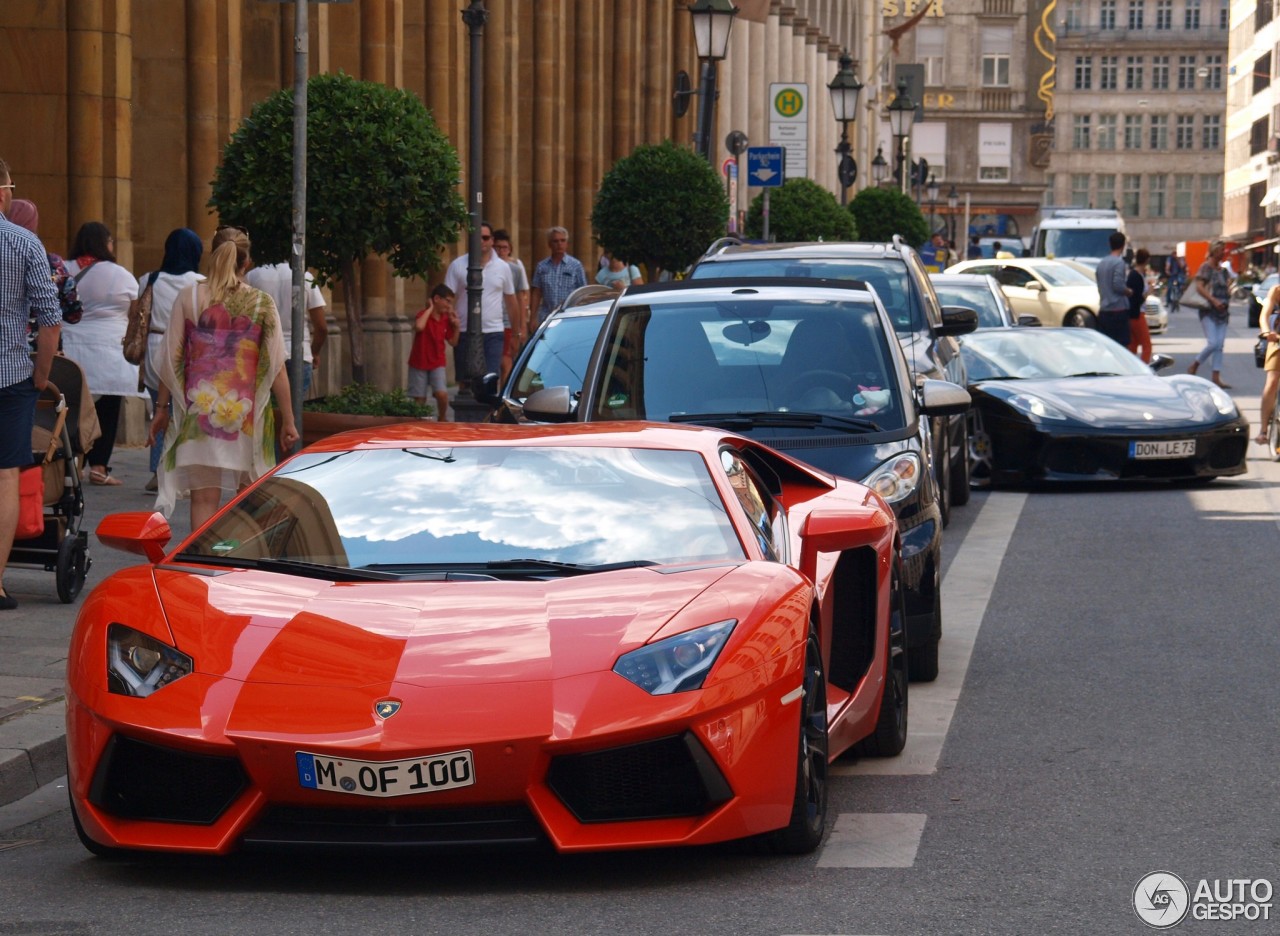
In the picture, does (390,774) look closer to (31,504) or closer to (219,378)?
(31,504)

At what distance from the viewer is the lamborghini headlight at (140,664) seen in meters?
5.79

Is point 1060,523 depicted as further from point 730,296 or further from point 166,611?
point 166,611

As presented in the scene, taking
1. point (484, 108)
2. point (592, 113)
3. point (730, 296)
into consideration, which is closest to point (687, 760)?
point (730, 296)

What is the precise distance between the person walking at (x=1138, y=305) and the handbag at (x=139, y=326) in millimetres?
14843

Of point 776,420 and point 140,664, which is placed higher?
point 776,420

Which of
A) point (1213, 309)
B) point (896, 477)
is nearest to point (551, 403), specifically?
point (896, 477)

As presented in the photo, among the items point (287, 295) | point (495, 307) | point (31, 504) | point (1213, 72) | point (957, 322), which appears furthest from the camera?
point (1213, 72)

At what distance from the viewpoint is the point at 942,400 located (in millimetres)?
10344

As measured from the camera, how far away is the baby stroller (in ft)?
35.3

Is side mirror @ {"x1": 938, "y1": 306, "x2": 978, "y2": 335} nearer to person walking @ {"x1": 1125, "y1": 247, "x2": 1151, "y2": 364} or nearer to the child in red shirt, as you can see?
the child in red shirt

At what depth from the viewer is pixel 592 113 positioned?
140ft

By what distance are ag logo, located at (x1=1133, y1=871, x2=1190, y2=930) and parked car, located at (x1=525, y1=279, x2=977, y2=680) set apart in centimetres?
408

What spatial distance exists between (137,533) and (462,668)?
141cm

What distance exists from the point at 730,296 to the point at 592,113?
107 ft
